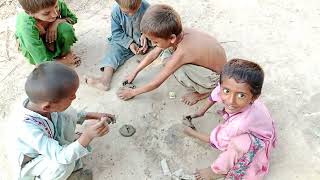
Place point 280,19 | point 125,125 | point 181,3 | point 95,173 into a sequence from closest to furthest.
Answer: point 95,173
point 125,125
point 280,19
point 181,3

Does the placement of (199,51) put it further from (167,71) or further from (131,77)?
(131,77)

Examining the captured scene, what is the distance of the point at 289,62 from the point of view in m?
3.08

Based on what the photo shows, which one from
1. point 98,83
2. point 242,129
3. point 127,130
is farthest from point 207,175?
point 98,83

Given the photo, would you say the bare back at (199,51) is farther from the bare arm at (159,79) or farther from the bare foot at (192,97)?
the bare foot at (192,97)

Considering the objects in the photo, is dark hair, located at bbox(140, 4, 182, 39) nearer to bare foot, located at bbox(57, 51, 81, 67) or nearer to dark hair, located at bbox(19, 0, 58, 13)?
dark hair, located at bbox(19, 0, 58, 13)

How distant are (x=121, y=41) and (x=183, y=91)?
2.17 ft

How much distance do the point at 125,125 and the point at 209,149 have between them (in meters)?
0.57

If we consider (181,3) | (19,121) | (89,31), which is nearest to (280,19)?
(181,3)

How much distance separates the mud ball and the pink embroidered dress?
0.61 m

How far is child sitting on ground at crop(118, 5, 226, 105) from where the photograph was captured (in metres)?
2.51

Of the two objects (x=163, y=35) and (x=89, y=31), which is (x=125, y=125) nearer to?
(x=163, y=35)

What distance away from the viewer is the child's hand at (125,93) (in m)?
2.82

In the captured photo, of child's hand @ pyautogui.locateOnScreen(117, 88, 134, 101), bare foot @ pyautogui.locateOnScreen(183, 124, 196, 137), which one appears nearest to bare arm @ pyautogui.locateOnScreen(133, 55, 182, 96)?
child's hand @ pyautogui.locateOnScreen(117, 88, 134, 101)

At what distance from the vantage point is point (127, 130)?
2.67 meters
